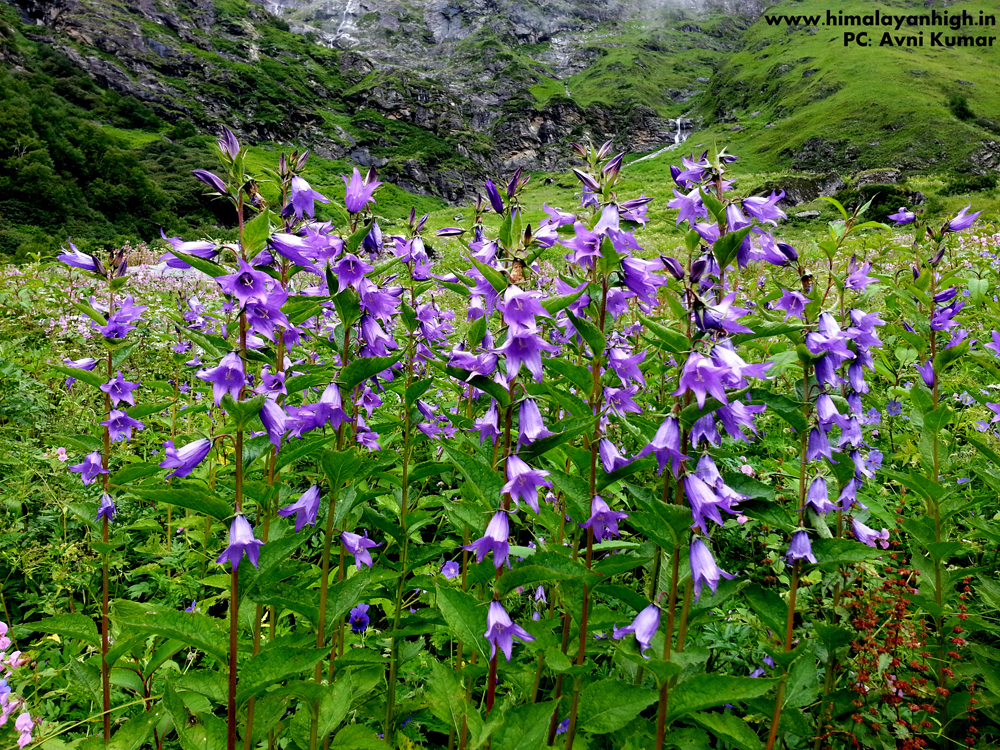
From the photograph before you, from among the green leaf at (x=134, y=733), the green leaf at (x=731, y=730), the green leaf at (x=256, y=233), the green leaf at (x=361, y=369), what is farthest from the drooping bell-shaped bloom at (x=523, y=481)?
the green leaf at (x=134, y=733)

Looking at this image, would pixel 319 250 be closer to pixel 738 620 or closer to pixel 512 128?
pixel 738 620

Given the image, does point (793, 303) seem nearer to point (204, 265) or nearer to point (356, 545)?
point (356, 545)

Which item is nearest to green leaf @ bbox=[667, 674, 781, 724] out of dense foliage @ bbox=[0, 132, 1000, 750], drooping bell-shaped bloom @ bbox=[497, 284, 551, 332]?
dense foliage @ bbox=[0, 132, 1000, 750]

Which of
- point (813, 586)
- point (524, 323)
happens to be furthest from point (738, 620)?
point (524, 323)

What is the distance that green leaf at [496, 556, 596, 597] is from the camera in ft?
4.58

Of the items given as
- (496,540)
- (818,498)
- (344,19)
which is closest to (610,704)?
(496,540)

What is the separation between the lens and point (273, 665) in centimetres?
156

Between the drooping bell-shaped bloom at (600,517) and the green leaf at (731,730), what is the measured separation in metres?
0.61

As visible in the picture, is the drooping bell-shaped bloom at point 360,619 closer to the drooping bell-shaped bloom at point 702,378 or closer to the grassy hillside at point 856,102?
the drooping bell-shaped bloom at point 702,378

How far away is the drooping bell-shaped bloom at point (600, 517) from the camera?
158 cm

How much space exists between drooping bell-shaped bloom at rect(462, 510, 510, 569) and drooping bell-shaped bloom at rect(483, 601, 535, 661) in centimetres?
14

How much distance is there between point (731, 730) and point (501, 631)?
0.79 meters

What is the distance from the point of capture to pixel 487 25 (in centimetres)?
13962

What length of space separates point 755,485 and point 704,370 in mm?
480
